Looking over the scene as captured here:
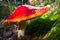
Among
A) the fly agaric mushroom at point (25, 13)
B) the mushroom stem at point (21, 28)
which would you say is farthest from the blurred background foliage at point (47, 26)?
the fly agaric mushroom at point (25, 13)

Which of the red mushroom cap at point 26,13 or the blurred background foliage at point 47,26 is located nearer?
the red mushroom cap at point 26,13

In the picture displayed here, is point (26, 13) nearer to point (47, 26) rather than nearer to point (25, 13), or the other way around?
point (25, 13)

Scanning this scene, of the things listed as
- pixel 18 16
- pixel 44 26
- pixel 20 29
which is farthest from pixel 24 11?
pixel 44 26

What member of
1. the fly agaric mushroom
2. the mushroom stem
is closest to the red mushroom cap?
the fly agaric mushroom

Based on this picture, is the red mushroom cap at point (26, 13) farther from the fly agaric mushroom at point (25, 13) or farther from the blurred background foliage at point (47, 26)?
the blurred background foliage at point (47, 26)

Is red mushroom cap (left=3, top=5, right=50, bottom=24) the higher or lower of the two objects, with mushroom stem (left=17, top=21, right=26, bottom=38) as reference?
higher

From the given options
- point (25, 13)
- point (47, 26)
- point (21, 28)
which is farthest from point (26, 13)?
point (47, 26)

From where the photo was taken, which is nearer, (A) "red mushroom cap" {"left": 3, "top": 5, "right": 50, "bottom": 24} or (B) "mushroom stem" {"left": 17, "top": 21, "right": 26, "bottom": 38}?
(A) "red mushroom cap" {"left": 3, "top": 5, "right": 50, "bottom": 24}

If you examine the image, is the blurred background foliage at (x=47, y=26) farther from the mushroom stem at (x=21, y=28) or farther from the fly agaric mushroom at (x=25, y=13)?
the fly agaric mushroom at (x=25, y=13)

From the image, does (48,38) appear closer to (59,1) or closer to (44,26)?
(44,26)

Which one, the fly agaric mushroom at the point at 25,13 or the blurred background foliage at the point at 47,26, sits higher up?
the fly agaric mushroom at the point at 25,13

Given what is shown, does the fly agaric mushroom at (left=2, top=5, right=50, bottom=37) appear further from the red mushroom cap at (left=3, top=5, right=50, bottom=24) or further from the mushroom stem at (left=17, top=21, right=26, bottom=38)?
the mushroom stem at (left=17, top=21, right=26, bottom=38)
